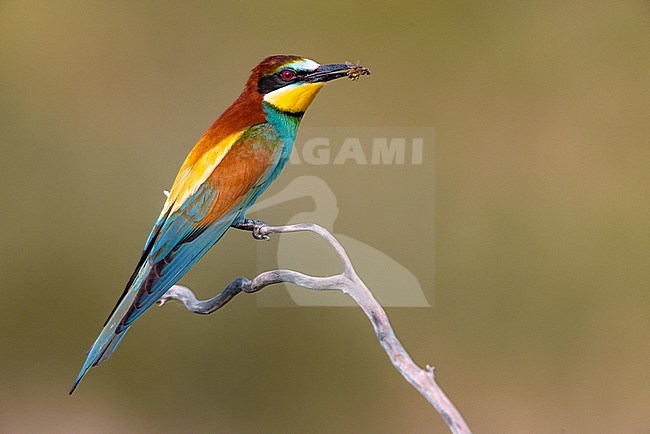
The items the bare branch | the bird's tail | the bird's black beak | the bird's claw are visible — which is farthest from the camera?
the bird's claw

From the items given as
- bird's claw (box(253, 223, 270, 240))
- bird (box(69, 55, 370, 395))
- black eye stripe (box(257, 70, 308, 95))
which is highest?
black eye stripe (box(257, 70, 308, 95))

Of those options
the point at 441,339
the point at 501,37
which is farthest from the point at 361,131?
the point at 441,339

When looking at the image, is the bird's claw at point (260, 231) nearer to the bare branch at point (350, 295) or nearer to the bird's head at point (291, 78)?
the bare branch at point (350, 295)

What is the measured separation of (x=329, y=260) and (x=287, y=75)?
543 millimetres

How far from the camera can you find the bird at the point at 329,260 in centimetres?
218

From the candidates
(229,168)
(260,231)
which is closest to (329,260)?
(260,231)

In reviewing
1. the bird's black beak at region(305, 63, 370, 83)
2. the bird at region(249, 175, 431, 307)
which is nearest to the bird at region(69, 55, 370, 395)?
the bird's black beak at region(305, 63, 370, 83)

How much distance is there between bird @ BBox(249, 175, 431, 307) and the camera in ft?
7.16

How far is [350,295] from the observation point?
6.27 feet

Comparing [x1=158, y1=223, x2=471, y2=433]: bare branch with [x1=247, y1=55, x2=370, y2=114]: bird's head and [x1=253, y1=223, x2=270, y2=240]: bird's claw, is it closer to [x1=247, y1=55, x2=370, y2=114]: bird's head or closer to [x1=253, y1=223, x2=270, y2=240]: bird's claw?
[x1=253, y1=223, x2=270, y2=240]: bird's claw

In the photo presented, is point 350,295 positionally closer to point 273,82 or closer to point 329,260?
point 329,260

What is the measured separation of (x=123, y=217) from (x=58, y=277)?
281 millimetres

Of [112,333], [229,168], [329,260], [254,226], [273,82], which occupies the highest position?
[273,82]

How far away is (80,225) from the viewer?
7.52 feet
